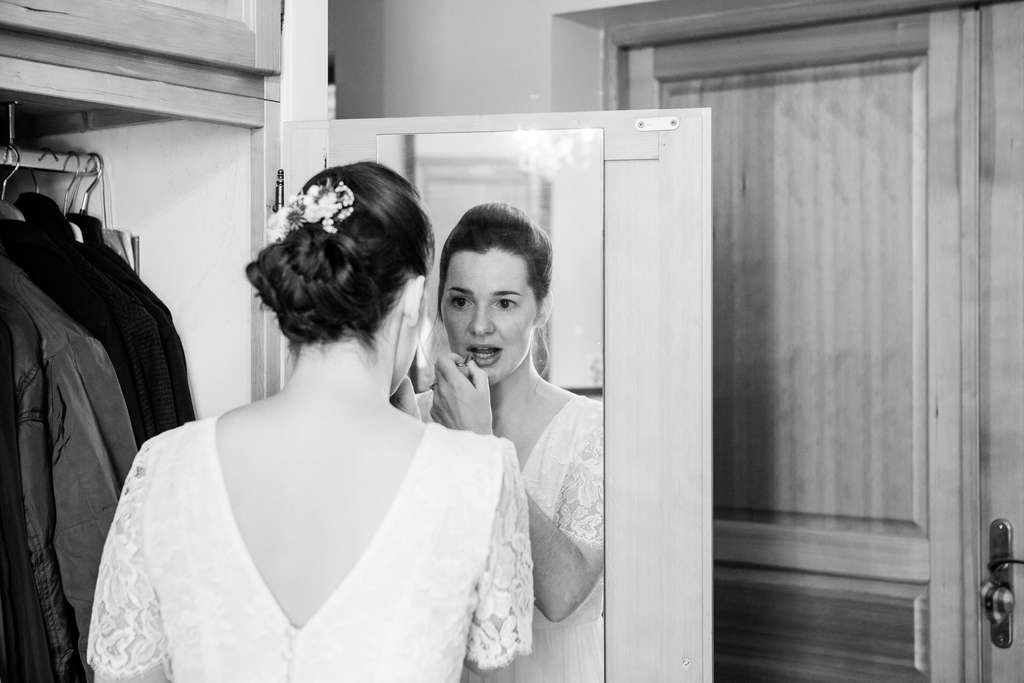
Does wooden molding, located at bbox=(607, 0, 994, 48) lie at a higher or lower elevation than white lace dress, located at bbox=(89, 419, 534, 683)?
higher

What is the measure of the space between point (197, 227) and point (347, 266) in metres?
0.96

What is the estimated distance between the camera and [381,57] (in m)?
2.50

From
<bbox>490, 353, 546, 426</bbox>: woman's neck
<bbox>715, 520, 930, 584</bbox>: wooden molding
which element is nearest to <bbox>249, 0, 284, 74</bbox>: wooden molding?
<bbox>490, 353, 546, 426</bbox>: woman's neck

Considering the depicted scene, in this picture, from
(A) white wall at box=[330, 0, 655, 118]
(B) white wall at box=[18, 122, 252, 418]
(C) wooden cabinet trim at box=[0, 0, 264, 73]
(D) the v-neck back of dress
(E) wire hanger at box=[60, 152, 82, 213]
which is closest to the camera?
(D) the v-neck back of dress

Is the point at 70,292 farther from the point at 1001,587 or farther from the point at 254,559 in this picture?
the point at 1001,587

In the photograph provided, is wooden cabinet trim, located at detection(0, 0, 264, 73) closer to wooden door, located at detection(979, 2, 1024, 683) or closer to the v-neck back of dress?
the v-neck back of dress

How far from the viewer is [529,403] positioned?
5.30ft

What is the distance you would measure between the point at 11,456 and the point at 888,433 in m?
1.75

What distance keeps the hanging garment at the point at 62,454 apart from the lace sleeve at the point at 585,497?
72 centimetres

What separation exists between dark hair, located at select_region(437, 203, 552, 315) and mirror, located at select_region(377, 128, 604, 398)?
0.01 m

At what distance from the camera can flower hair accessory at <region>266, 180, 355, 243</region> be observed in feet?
3.44

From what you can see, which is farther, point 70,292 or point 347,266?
point 70,292

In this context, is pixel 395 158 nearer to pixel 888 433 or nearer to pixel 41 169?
pixel 41 169

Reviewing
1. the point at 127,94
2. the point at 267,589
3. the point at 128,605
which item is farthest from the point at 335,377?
the point at 127,94
